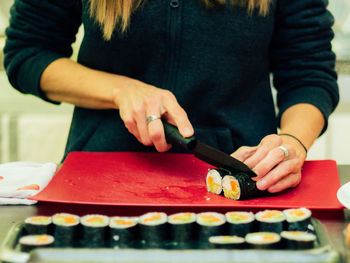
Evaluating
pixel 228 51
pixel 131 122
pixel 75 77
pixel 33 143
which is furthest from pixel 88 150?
pixel 33 143

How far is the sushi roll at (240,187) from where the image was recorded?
89 centimetres

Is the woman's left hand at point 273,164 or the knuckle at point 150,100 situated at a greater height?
the knuckle at point 150,100

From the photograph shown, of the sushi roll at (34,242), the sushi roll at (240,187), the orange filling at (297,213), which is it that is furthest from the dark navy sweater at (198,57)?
the sushi roll at (34,242)

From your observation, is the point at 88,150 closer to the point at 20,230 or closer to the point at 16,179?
the point at 16,179

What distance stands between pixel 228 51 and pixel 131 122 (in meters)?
0.39

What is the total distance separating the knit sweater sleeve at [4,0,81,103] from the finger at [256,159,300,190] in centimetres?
66

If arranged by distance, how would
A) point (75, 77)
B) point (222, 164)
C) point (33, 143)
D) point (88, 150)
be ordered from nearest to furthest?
point (222, 164)
point (75, 77)
point (88, 150)
point (33, 143)

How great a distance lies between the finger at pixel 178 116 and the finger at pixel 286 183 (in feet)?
0.64

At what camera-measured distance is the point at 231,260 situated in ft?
1.83

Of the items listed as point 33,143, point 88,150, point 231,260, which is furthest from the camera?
point 33,143

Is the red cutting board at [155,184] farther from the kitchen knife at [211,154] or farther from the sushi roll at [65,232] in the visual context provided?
the sushi roll at [65,232]

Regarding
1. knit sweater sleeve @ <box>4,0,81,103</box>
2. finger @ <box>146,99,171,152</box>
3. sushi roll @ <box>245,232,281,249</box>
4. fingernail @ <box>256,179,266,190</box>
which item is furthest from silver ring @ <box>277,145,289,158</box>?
knit sweater sleeve @ <box>4,0,81,103</box>

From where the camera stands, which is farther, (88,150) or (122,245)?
(88,150)

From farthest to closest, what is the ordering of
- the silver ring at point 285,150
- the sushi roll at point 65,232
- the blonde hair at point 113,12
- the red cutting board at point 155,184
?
1. the blonde hair at point 113,12
2. the silver ring at point 285,150
3. the red cutting board at point 155,184
4. the sushi roll at point 65,232
